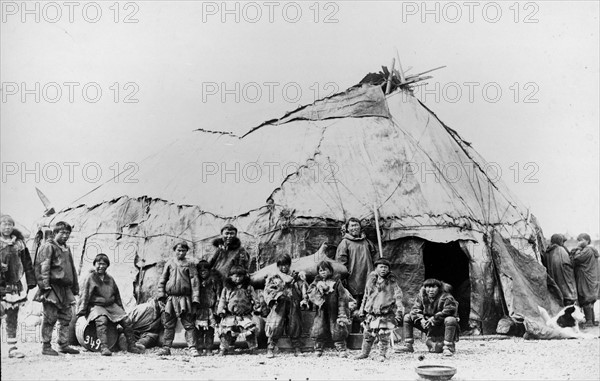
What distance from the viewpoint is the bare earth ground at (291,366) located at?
7.11m

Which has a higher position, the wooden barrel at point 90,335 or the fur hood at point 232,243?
the fur hood at point 232,243

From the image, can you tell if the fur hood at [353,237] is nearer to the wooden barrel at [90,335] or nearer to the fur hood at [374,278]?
the fur hood at [374,278]

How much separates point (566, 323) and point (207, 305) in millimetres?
5053

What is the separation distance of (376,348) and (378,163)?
2576 mm

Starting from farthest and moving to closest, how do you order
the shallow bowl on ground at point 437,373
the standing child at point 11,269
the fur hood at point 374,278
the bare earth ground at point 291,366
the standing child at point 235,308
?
the fur hood at point 374,278
the standing child at point 235,308
the standing child at point 11,269
the bare earth ground at point 291,366
the shallow bowl on ground at point 437,373

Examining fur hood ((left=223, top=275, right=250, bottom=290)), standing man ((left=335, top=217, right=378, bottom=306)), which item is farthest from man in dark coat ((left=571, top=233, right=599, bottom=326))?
fur hood ((left=223, top=275, right=250, bottom=290))

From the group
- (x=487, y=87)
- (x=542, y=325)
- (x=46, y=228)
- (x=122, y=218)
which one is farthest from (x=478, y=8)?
(x=46, y=228)

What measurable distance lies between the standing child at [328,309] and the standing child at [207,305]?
1.03 meters

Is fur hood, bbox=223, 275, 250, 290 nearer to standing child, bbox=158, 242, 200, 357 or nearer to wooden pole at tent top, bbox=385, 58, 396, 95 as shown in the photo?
standing child, bbox=158, 242, 200, 357

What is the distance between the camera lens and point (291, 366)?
7.46 m

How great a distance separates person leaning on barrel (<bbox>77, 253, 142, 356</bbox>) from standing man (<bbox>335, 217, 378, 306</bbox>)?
2.52 m

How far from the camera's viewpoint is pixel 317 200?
9.27 metres

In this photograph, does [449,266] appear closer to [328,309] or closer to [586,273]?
[586,273]

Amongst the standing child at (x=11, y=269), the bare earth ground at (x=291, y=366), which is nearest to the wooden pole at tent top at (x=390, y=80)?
the bare earth ground at (x=291, y=366)
